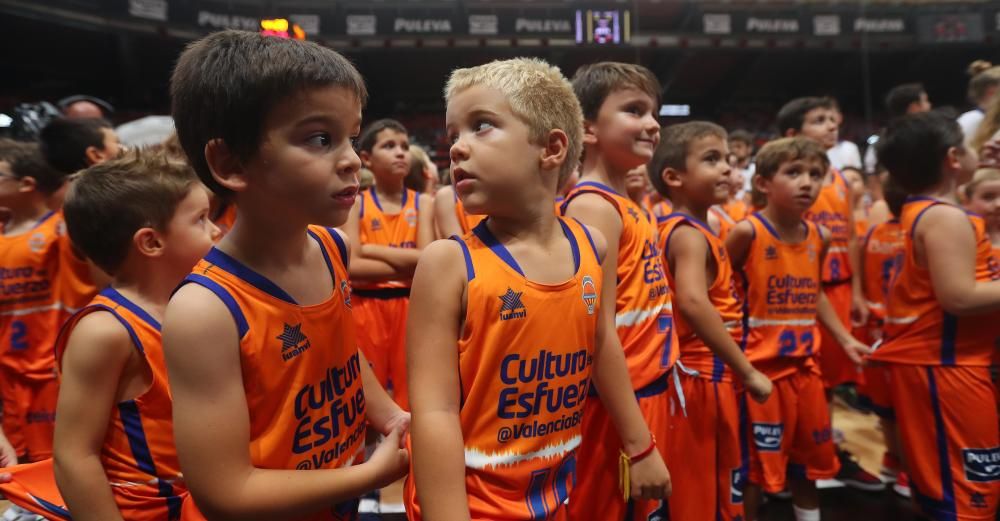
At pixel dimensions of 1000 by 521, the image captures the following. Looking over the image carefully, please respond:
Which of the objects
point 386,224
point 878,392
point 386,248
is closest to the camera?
point 878,392

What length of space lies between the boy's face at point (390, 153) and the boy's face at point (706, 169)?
1949mm

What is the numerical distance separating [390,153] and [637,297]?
2.34m

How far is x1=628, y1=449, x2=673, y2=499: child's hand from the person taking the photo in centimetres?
144

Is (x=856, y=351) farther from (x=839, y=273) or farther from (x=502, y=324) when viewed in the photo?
(x=502, y=324)

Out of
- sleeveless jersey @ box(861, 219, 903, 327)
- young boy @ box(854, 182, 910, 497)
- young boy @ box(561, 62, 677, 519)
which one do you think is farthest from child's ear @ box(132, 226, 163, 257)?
sleeveless jersey @ box(861, 219, 903, 327)

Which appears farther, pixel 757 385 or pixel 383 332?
pixel 383 332

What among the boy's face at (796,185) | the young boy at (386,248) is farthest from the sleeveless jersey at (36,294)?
the boy's face at (796,185)

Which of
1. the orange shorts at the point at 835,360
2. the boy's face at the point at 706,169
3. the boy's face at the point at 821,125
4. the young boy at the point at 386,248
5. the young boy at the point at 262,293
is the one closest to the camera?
the young boy at the point at 262,293

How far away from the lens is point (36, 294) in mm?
2770

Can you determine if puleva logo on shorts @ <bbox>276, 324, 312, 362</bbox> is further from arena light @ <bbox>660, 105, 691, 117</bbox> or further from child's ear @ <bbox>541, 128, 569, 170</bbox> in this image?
arena light @ <bbox>660, 105, 691, 117</bbox>

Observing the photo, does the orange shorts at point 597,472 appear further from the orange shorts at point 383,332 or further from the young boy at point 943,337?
the orange shorts at point 383,332

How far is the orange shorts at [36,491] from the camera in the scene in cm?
127

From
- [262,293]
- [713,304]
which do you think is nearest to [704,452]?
[713,304]

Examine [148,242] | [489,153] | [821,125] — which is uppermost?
[821,125]
